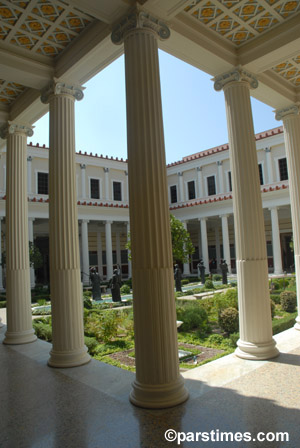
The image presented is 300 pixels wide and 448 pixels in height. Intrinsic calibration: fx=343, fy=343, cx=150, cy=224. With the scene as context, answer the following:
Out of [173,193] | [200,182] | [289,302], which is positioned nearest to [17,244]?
[289,302]

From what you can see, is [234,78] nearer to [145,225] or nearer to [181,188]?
[145,225]

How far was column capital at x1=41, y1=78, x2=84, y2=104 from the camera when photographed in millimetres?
5711

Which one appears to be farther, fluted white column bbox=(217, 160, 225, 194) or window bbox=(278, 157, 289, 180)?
fluted white column bbox=(217, 160, 225, 194)

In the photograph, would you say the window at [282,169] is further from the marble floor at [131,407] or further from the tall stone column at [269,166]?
the marble floor at [131,407]

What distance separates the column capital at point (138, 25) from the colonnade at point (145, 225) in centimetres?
1

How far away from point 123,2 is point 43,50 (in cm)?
200

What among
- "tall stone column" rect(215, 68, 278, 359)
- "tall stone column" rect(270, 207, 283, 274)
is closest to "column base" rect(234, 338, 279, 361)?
"tall stone column" rect(215, 68, 278, 359)

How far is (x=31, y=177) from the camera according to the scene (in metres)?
23.1

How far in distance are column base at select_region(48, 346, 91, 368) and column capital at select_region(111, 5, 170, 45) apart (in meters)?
4.56

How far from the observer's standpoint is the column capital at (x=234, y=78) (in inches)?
221

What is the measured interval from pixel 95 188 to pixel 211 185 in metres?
8.89

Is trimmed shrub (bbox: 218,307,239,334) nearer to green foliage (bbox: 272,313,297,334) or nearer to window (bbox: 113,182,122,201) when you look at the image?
green foliage (bbox: 272,313,297,334)

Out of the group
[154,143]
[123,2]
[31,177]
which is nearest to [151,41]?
[123,2]

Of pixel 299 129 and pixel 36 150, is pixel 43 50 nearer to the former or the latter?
pixel 299 129
